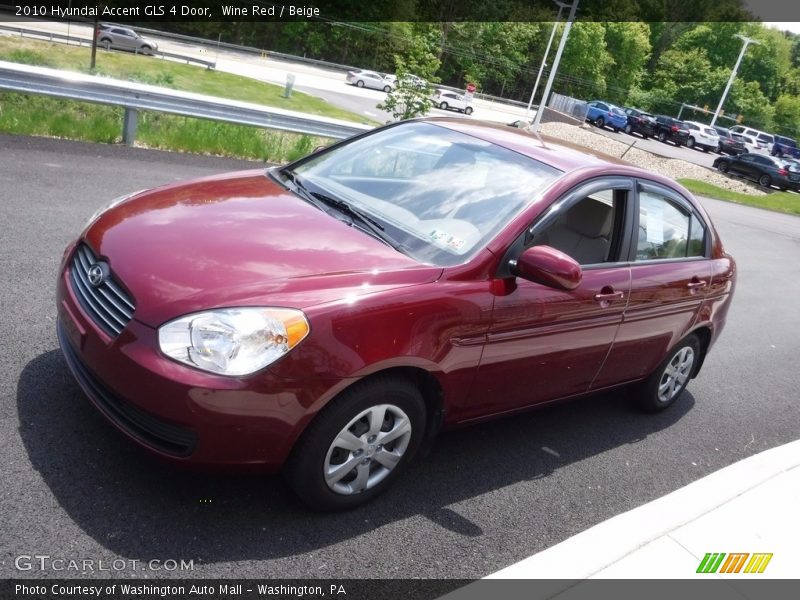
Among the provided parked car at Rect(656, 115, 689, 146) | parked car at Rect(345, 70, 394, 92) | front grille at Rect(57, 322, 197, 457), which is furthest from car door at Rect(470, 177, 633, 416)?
Result: parked car at Rect(656, 115, 689, 146)

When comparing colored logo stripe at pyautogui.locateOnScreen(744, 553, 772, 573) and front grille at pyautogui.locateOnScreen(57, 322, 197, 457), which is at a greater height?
front grille at pyautogui.locateOnScreen(57, 322, 197, 457)

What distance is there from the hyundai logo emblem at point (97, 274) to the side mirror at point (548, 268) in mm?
1925

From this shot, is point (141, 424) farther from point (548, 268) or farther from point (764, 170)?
point (764, 170)

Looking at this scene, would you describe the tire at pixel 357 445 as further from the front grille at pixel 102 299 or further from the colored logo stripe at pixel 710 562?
the colored logo stripe at pixel 710 562

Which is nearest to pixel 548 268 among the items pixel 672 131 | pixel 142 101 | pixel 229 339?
pixel 229 339

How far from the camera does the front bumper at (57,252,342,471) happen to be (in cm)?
287

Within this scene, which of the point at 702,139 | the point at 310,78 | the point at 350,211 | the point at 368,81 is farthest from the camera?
the point at 702,139

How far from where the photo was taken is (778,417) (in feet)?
20.4

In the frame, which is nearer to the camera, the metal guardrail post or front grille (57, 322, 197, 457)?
front grille (57, 322, 197, 457)

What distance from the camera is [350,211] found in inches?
155

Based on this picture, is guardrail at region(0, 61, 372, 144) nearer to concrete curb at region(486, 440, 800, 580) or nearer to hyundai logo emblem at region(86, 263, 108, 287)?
hyundai logo emblem at region(86, 263, 108, 287)

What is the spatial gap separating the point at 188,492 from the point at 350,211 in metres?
Result: 1.64

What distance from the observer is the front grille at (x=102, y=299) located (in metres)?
3.06

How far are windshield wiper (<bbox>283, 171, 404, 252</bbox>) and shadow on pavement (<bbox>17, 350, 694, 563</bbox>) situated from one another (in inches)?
49.7
